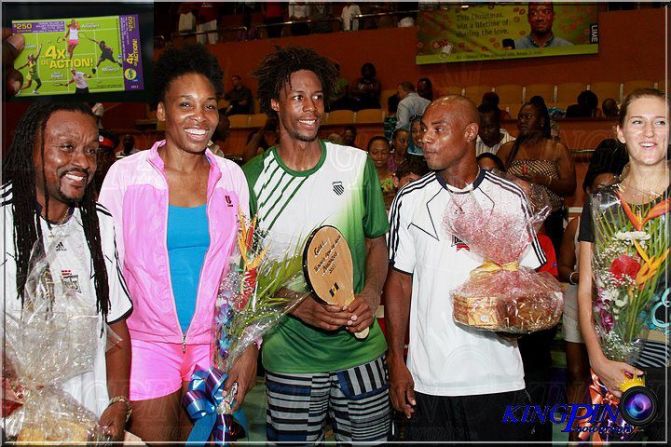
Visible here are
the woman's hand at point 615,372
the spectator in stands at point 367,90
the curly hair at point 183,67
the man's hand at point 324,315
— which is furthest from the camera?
the spectator in stands at point 367,90

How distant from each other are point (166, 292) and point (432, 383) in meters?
1.05

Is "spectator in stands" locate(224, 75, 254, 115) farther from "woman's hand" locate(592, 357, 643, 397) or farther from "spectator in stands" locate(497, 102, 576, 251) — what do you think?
"woman's hand" locate(592, 357, 643, 397)

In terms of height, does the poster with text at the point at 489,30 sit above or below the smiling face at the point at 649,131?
above

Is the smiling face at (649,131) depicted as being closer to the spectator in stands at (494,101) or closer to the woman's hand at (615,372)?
the woman's hand at (615,372)

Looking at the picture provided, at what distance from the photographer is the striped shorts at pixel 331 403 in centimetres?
295

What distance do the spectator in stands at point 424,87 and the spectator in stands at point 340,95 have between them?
1.36 feet

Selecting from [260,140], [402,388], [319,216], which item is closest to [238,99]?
[260,140]

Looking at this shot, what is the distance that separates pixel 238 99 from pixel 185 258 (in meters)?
1.23

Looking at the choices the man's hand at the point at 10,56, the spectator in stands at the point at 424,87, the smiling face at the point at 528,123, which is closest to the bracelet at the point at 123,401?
the man's hand at the point at 10,56

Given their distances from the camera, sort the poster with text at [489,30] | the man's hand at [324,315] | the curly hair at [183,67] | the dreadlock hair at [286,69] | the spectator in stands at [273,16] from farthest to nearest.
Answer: the poster with text at [489,30], the spectator in stands at [273,16], the dreadlock hair at [286,69], the curly hair at [183,67], the man's hand at [324,315]

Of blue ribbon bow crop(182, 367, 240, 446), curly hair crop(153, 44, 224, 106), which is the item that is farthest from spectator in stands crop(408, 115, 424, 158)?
blue ribbon bow crop(182, 367, 240, 446)

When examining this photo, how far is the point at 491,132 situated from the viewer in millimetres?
3867

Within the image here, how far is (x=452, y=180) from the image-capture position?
3.00 meters

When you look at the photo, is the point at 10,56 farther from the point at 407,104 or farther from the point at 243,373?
the point at 407,104
